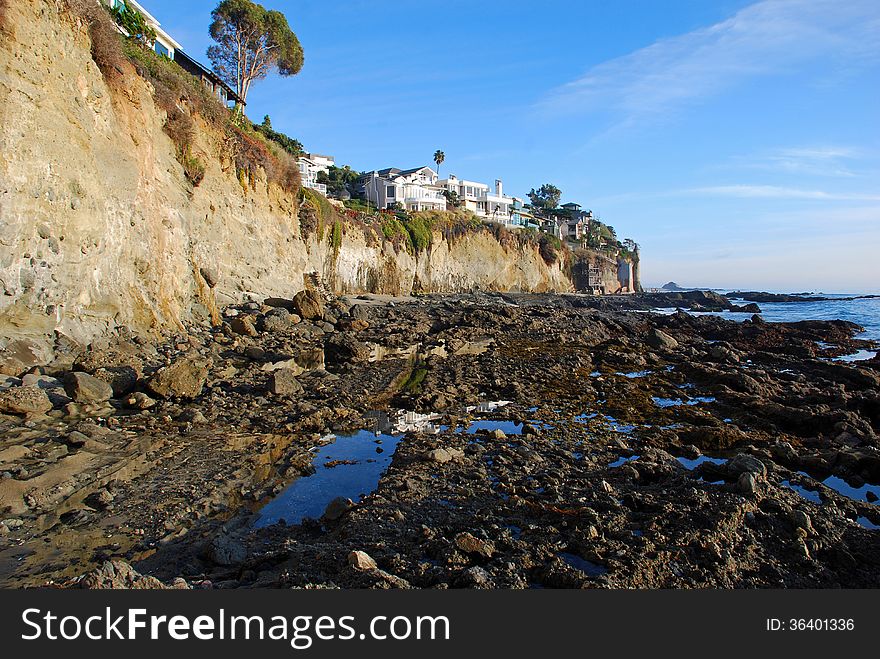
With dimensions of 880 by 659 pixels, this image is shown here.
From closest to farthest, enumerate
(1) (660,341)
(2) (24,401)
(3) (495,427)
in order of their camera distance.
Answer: (2) (24,401) → (3) (495,427) → (1) (660,341)

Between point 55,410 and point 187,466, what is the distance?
12.5 feet

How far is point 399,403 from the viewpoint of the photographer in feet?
41.2

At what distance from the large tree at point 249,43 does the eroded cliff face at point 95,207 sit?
2435 cm

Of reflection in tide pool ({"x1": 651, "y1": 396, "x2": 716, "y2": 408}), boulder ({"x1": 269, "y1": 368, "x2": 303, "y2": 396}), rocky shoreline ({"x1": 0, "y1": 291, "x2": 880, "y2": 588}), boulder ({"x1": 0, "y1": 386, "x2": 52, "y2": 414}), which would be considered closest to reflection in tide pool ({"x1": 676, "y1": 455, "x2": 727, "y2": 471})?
rocky shoreline ({"x1": 0, "y1": 291, "x2": 880, "y2": 588})

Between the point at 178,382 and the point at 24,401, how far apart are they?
268cm

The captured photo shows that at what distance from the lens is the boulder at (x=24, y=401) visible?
8930mm

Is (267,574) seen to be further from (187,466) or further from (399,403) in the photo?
(399,403)

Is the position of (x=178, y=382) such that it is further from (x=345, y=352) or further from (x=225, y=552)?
(x=225, y=552)

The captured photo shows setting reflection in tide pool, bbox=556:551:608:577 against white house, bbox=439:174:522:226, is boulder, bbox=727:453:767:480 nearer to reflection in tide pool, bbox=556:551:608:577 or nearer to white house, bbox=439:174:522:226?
reflection in tide pool, bbox=556:551:608:577

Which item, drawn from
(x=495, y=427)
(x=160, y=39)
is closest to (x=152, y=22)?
(x=160, y=39)

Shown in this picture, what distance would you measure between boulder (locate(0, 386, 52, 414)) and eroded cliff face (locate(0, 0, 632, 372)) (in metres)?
2.74

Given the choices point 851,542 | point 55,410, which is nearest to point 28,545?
point 55,410

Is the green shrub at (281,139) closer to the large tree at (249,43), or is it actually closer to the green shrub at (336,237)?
the large tree at (249,43)

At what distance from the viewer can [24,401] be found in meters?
9.08
